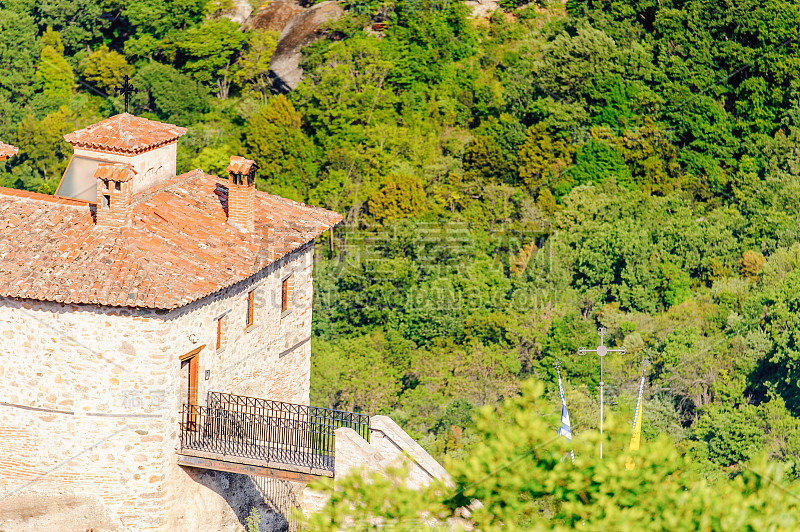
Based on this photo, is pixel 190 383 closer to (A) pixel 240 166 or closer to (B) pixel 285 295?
(B) pixel 285 295

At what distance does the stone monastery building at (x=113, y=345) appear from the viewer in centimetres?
2775

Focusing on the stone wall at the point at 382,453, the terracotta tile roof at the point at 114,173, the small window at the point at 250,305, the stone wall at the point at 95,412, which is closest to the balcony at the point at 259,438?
the stone wall at the point at 382,453

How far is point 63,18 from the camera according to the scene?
74438 millimetres

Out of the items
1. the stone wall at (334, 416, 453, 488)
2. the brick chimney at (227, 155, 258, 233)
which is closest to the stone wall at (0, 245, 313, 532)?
the brick chimney at (227, 155, 258, 233)

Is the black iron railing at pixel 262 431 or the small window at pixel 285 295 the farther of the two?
the small window at pixel 285 295

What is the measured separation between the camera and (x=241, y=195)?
102 feet

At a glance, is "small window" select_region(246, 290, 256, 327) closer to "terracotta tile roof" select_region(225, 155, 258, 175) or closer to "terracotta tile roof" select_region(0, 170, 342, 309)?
"terracotta tile roof" select_region(0, 170, 342, 309)

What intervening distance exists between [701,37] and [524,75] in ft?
28.0

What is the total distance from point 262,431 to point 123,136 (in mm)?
7218

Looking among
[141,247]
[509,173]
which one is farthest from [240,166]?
[509,173]

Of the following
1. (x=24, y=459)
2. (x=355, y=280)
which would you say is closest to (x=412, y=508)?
(x=24, y=459)

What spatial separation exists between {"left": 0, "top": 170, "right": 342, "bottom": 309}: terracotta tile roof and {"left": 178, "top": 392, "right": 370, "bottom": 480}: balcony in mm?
2705

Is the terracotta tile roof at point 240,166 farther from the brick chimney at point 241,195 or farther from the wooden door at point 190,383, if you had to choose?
the wooden door at point 190,383

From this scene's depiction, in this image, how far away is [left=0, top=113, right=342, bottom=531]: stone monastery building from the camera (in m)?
27.8
